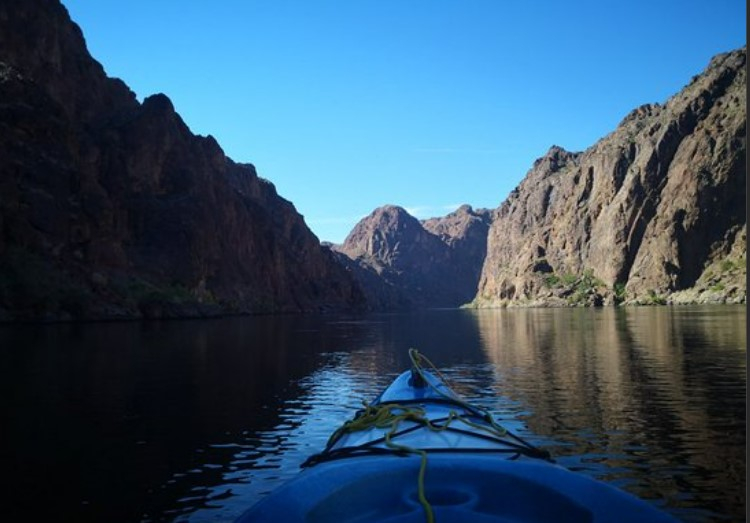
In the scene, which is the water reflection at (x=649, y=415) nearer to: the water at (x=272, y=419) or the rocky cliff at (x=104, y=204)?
the water at (x=272, y=419)

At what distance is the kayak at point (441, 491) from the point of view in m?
5.14

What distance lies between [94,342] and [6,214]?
141 feet

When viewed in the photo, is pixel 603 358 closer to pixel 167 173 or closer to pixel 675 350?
pixel 675 350

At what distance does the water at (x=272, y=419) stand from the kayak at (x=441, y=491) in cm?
391

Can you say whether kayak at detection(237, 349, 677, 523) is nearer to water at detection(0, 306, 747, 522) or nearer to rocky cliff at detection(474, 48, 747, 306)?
water at detection(0, 306, 747, 522)

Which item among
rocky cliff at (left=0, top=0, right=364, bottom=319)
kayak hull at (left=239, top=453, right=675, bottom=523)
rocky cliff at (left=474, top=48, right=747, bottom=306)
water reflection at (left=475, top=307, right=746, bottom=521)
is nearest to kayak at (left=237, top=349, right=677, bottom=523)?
kayak hull at (left=239, top=453, right=675, bottom=523)

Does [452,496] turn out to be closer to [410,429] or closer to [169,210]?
[410,429]

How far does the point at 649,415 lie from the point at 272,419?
10.5m

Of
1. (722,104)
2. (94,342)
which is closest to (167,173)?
(94,342)

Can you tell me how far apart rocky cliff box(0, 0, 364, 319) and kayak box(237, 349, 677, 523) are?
227 ft

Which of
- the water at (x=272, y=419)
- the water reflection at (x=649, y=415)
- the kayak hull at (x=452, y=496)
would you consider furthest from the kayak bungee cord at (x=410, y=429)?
the water reflection at (x=649, y=415)

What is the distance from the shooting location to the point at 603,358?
101 ft

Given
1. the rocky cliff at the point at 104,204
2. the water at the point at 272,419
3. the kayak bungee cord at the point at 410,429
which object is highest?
the rocky cliff at the point at 104,204

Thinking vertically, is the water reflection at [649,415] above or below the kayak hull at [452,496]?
below
